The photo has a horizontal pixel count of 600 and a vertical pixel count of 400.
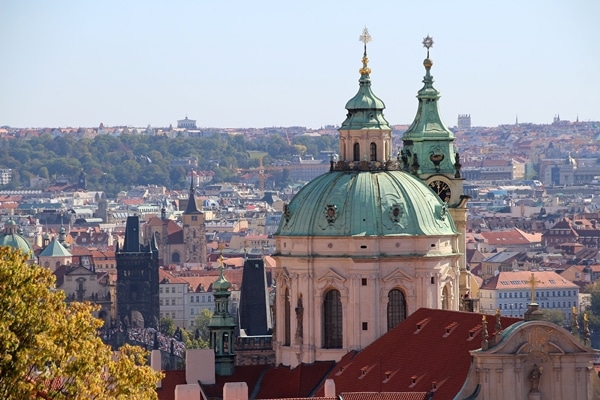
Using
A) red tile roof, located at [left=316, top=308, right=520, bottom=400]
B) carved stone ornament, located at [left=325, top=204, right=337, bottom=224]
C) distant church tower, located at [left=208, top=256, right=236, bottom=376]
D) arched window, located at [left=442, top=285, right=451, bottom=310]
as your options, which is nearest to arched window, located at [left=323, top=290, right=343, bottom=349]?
red tile roof, located at [left=316, top=308, right=520, bottom=400]

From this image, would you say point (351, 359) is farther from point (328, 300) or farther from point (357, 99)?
point (357, 99)

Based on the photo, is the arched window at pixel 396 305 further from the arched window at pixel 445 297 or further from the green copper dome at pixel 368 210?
the green copper dome at pixel 368 210

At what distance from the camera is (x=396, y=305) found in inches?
2623

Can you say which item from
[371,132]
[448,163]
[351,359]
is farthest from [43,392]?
[448,163]

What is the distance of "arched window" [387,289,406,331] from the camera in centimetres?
6638

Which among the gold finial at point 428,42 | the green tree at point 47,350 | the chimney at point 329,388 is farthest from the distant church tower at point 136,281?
the green tree at point 47,350

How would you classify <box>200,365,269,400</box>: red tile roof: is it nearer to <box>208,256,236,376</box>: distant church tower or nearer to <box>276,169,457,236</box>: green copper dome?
<box>208,256,236,376</box>: distant church tower

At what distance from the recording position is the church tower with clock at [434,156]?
73625 mm

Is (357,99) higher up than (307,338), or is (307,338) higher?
(357,99)

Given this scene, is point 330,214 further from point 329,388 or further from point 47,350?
point 47,350

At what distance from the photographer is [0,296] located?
3919 centimetres

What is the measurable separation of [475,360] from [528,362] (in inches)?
41.4

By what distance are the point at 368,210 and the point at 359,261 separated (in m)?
1.28

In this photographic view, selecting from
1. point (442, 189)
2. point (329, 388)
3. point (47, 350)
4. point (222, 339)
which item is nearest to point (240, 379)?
point (222, 339)
